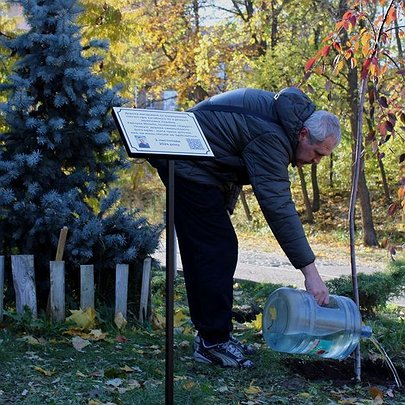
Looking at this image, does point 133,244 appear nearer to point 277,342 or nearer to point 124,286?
point 124,286

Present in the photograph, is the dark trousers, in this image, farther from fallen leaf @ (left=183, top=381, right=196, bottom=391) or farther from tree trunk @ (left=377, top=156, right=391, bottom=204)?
tree trunk @ (left=377, top=156, right=391, bottom=204)

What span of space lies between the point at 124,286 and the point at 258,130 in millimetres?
1729

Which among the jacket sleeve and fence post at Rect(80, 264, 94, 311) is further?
fence post at Rect(80, 264, 94, 311)

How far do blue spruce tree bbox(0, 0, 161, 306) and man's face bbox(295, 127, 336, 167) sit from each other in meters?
1.62

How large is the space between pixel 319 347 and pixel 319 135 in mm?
1194

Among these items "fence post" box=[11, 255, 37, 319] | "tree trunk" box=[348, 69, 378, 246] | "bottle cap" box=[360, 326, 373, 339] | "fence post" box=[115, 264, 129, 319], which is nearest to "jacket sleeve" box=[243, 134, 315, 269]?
"bottle cap" box=[360, 326, 373, 339]

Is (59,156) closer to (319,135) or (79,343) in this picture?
(79,343)

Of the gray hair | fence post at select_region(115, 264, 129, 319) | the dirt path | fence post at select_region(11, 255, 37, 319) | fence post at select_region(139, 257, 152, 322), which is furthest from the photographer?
the dirt path

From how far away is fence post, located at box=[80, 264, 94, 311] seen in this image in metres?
5.11

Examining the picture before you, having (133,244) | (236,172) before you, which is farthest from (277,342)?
(133,244)

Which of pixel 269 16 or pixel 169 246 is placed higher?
pixel 269 16

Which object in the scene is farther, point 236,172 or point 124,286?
point 124,286

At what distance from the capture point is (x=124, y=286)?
5230 millimetres

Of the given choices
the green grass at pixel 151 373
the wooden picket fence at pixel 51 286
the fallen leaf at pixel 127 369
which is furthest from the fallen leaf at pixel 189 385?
the wooden picket fence at pixel 51 286
